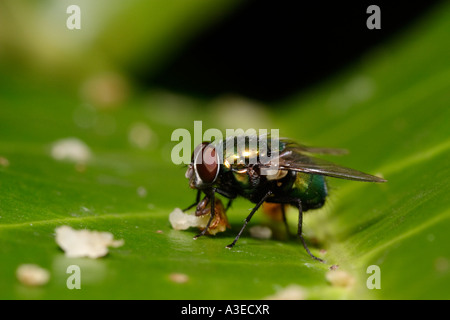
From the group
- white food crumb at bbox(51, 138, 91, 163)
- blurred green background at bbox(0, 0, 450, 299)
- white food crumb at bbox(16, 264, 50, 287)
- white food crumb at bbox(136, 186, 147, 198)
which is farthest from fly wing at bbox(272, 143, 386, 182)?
white food crumb at bbox(51, 138, 91, 163)

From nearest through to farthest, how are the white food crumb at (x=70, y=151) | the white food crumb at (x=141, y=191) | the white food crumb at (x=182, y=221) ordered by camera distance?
1. the white food crumb at (x=182, y=221)
2. the white food crumb at (x=141, y=191)
3. the white food crumb at (x=70, y=151)

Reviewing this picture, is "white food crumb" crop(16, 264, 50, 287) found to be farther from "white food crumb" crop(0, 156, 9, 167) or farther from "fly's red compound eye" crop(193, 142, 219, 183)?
"white food crumb" crop(0, 156, 9, 167)

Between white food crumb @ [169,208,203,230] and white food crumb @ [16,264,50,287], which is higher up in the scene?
white food crumb @ [169,208,203,230]

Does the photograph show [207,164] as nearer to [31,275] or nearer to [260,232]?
[260,232]

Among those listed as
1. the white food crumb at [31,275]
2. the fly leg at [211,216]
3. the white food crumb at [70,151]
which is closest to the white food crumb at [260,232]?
the fly leg at [211,216]

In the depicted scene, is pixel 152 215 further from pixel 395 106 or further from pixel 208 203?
pixel 395 106

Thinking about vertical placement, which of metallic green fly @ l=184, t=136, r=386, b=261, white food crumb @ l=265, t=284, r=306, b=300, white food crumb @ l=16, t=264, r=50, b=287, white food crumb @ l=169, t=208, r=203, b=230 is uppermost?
metallic green fly @ l=184, t=136, r=386, b=261

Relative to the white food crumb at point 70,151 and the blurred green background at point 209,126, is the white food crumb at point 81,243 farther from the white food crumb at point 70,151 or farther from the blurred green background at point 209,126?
the white food crumb at point 70,151
